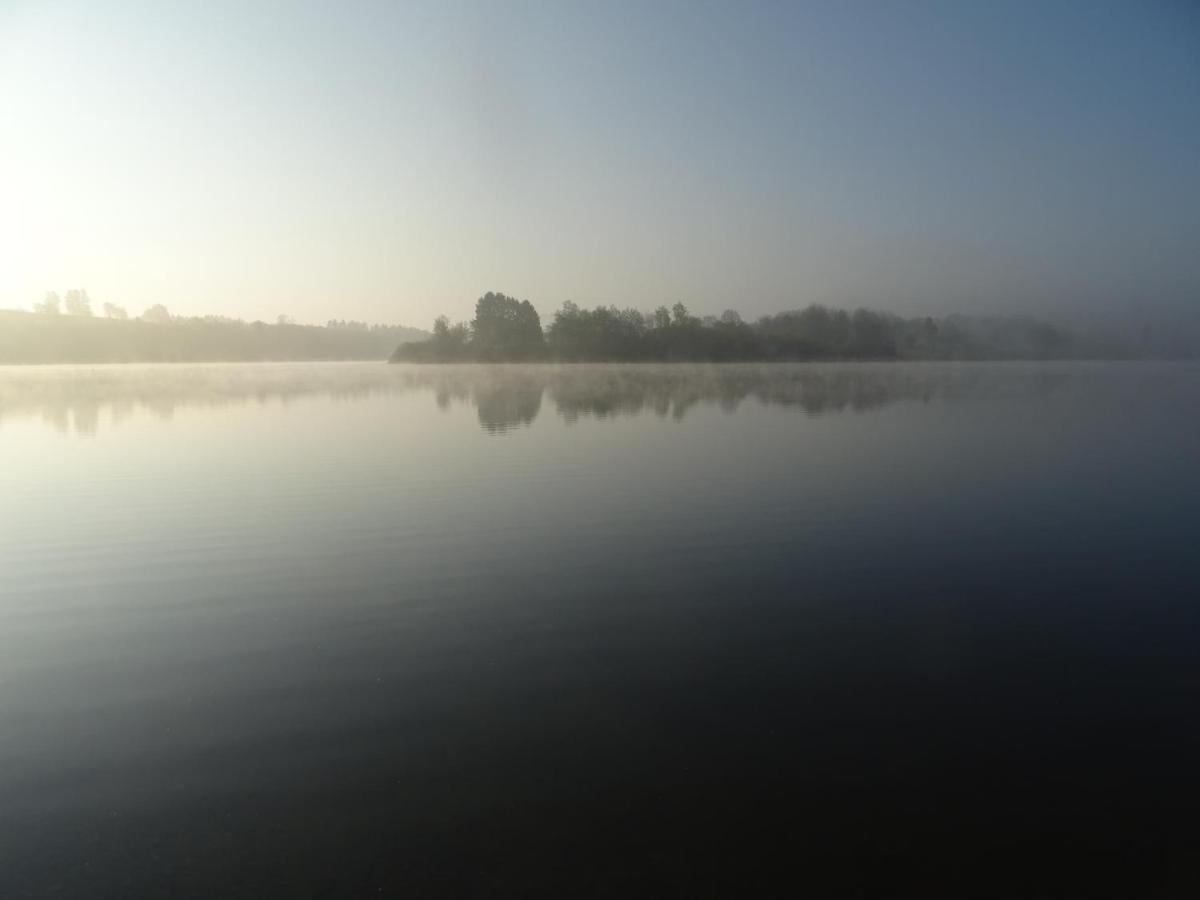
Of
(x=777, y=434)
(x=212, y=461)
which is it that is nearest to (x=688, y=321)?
(x=777, y=434)

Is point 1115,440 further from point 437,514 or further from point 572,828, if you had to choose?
point 572,828

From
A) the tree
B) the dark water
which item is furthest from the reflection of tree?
the tree

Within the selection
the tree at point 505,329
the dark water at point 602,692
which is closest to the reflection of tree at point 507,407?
the dark water at point 602,692

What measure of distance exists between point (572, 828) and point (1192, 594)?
996 cm

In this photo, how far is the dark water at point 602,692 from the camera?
470 cm

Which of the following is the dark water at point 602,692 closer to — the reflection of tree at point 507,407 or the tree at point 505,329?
the reflection of tree at point 507,407

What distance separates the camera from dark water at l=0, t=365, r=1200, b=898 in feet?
15.4

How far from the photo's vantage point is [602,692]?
687 cm

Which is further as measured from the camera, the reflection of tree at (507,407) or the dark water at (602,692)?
the reflection of tree at (507,407)

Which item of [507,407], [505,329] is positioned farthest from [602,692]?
[505,329]

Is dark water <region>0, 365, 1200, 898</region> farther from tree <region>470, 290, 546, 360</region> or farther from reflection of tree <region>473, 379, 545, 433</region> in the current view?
tree <region>470, 290, 546, 360</region>

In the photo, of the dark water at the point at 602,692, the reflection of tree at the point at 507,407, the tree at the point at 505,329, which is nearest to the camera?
the dark water at the point at 602,692

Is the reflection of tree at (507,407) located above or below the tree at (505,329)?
below

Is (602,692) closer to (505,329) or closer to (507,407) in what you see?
(507,407)
